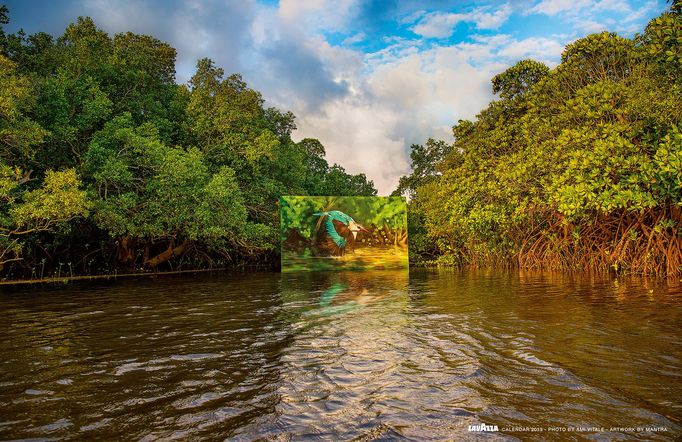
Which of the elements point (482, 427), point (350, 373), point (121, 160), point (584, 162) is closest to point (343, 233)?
point (121, 160)

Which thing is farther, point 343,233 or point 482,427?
point 343,233

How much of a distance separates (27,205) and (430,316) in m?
13.3

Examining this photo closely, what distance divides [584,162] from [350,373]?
1080 cm

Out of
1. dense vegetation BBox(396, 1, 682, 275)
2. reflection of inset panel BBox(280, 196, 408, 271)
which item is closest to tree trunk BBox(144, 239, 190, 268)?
reflection of inset panel BBox(280, 196, 408, 271)

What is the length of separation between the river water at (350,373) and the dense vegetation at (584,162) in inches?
187

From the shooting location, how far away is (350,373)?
4.68 metres

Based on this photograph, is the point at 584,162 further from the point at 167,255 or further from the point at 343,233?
the point at 167,255

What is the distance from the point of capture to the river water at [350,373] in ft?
10.9

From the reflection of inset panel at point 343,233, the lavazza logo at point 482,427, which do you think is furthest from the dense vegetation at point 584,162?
the lavazza logo at point 482,427

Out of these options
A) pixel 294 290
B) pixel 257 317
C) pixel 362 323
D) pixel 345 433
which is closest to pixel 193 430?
pixel 345 433

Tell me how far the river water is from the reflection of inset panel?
1605cm

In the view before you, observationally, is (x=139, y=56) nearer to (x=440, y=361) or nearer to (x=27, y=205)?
(x=27, y=205)

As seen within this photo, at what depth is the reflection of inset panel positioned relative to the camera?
83.1ft

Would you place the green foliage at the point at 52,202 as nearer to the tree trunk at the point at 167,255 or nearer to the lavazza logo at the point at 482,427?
the tree trunk at the point at 167,255
